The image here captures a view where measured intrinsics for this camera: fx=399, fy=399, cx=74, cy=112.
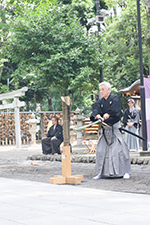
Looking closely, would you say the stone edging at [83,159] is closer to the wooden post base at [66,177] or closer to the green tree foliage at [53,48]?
the wooden post base at [66,177]

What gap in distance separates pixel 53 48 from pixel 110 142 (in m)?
10.5

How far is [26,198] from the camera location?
545cm

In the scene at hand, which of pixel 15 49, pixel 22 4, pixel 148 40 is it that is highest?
pixel 22 4

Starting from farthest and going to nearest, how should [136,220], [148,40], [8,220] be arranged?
1. [148,40]
2. [8,220]
3. [136,220]

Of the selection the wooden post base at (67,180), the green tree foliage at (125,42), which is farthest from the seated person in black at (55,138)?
the green tree foliage at (125,42)

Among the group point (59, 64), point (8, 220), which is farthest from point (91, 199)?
point (59, 64)

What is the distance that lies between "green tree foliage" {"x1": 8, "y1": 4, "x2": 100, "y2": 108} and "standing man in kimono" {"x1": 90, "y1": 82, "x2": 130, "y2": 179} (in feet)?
30.8

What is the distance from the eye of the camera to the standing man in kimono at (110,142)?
7.55 metres

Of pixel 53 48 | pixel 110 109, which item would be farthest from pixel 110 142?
pixel 53 48

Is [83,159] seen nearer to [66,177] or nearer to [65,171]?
[65,171]

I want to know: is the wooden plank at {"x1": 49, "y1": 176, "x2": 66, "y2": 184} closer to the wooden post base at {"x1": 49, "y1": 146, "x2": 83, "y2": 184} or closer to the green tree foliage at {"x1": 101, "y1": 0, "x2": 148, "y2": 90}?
the wooden post base at {"x1": 49, "y1": 146, "x2": 83, "y2": 184}

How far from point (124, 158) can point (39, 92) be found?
23463mm

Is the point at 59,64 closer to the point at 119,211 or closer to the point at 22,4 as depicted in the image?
the point at 22,4

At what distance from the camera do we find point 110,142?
303 inches
